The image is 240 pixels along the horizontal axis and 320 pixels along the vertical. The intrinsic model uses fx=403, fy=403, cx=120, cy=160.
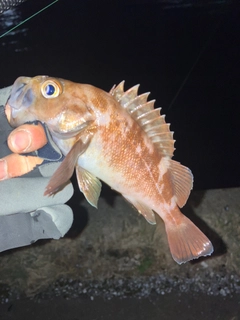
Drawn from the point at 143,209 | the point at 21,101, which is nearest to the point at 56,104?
the point at 21,101

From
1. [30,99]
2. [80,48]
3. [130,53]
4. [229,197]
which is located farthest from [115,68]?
[30,99]

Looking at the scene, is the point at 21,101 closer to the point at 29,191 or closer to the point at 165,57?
the point at 29,191

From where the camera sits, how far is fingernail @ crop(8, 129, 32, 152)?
2.26 m

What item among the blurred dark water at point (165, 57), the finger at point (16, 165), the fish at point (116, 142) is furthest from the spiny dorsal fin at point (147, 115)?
the blurred dark water at point (165, 57)

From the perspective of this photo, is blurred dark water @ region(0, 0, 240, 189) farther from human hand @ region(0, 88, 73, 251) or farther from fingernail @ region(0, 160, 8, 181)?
fingernail @ region(0, 160, 8, 181)

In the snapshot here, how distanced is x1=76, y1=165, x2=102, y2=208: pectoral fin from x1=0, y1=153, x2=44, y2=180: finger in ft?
1.11

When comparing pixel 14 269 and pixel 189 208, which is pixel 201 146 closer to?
pixel 189 208

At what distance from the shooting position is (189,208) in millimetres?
4980

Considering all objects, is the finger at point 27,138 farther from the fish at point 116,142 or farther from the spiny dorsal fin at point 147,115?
the spiny dorsal fin at point 147,115

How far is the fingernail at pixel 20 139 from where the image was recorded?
2262 millimetres

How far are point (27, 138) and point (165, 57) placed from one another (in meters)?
9.70

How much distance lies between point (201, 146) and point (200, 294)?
3421mm

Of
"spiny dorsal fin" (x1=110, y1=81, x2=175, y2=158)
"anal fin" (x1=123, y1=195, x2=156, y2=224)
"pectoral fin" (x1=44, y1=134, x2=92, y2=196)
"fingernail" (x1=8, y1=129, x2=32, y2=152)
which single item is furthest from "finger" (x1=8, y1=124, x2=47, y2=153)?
"anal fin" (x1=123, y1=195, x2=156, y2=224)

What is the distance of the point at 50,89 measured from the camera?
219 centimetres
